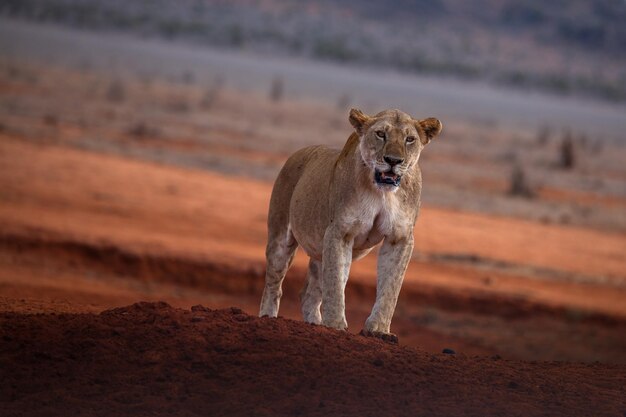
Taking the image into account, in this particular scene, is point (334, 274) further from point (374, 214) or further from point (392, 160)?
point (392, 160)

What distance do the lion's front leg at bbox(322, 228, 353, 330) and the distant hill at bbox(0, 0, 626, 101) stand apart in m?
69.7

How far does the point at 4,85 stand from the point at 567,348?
31580mm

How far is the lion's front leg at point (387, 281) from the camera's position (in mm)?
8289

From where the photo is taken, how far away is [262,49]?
80.2 metres

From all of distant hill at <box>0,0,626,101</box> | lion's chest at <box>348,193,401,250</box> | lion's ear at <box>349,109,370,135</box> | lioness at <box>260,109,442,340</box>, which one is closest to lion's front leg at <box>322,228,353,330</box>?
lioness at <box>260,109,442,340</box>

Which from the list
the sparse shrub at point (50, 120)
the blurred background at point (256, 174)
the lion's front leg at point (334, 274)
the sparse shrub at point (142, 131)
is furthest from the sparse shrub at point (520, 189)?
the lion's front leg at point (334, 274)

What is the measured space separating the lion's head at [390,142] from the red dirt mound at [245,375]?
3.88ft

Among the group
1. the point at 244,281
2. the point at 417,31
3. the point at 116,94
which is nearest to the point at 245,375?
the point at 244,281

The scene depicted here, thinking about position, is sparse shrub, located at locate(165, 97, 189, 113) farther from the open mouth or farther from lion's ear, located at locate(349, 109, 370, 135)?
the open mouth

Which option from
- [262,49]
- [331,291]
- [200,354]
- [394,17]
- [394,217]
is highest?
[394,17]

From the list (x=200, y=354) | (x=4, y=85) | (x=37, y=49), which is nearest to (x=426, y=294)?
(x=200, y=354)

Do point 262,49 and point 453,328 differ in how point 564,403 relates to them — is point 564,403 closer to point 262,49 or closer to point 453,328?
point 453,328

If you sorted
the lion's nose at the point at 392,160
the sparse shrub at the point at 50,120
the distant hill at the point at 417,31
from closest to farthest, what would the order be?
the lion's nose at the point at 392,160, the sparse shrub at the point at 50,120, the distant hill at the point at 417,31

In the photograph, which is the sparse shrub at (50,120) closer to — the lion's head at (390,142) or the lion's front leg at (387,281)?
the lion's head at (390,142)
